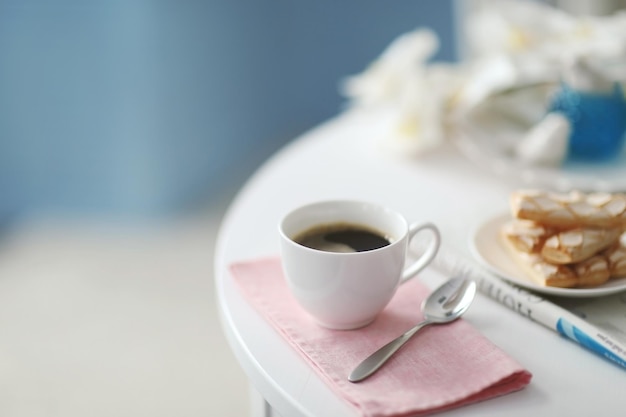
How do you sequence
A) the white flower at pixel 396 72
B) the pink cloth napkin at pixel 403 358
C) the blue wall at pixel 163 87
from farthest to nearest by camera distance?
the blue wall at pixel 163 87 < the white flower at pixel 396 72 < the pink cloth napkin at pixel 403 358

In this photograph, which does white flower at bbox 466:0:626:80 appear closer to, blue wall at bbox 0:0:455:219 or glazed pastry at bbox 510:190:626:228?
glazed pastry at bbox 510:190:626:228

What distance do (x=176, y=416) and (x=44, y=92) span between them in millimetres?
1090

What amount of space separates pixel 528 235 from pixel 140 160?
170 cm

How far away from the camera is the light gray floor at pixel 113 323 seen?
1.59 metres

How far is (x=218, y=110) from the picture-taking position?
2471 mm

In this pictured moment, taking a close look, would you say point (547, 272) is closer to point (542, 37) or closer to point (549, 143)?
point (549, 143)

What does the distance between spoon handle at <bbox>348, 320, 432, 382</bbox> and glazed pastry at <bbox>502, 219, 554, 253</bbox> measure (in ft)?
0.53

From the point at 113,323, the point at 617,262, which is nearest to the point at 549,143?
the point at 617,262

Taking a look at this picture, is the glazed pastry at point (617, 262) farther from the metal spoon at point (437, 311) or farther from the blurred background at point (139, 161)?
the blurred background at point (139, 161)

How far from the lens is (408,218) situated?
2.98 ft

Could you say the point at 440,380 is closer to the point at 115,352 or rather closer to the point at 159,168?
the point at 115,352

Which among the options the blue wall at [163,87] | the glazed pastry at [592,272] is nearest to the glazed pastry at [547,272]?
the glazed pastry at [592,272]

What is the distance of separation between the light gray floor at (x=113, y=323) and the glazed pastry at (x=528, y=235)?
967mm

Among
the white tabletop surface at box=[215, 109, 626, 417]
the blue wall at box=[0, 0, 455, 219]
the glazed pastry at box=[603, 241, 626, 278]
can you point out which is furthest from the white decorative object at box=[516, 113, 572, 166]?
the blue wall at box=[0, 0, 455, 219]
